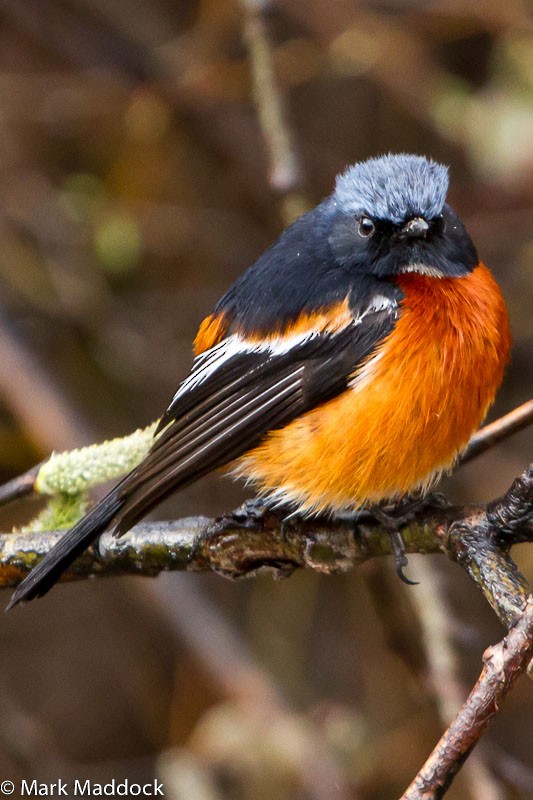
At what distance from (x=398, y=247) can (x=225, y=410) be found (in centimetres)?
76

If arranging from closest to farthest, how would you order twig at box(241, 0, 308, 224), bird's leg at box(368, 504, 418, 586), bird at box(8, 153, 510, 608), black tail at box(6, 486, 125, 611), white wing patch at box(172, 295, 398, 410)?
bird's leg at box(368, 504, 418, 586) < black tail at box(6, 486, 125, 611) < bird at box(8, 153, 510, 608) < white wing patch at box(172, 295, 398, 410) < twig at box(241, 0, 308, 224)

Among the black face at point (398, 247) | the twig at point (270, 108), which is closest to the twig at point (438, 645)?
the black face at point (398, 247)

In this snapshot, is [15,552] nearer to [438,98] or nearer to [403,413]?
[403,413]

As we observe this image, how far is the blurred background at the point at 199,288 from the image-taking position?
178 inches

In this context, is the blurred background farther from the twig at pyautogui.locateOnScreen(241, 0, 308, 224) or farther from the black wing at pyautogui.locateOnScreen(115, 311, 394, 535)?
the black wing at pyautogui.locateOnScreen(115, 311, 394, 535)

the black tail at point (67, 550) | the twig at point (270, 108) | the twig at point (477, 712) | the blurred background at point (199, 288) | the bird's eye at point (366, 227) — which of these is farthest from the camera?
the blurred background at point (199, 288)

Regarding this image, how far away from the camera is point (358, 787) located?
4699 mm

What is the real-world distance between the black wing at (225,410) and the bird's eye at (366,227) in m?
0.30

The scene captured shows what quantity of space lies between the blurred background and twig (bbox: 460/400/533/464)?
156cm

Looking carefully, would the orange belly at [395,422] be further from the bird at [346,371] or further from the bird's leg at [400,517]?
the bird's leg at [400,517]

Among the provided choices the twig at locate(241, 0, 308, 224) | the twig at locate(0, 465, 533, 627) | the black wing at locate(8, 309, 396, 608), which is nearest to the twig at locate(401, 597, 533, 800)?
the twig at locate(0, 465, 533, 627)

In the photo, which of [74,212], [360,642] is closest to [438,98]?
[74,212]

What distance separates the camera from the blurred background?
4527mm

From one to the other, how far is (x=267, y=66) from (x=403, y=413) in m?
1.99
